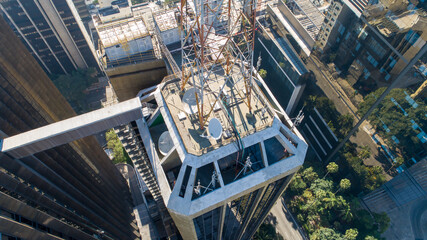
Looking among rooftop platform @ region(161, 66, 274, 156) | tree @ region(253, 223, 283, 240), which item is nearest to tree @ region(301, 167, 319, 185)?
tree @ region(253, 223, 283, 240)

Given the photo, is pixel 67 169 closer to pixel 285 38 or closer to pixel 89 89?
pixel 285 38

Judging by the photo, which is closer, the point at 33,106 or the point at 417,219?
the point at 33,106

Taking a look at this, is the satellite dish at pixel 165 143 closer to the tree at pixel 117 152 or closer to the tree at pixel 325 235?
the tree at pixel 117 152

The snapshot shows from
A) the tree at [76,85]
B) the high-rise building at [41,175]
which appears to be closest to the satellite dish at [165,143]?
the high-rise building at [41,175]

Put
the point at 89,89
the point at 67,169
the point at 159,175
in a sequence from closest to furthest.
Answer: the point at 159,175 < the point at 67,169 < the point at 89,89

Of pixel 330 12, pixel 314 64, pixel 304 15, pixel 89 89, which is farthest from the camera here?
pixel 89 89

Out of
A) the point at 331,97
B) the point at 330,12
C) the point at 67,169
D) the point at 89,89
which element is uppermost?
the point at 89,89

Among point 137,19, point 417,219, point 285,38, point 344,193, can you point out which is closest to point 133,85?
point 137,19

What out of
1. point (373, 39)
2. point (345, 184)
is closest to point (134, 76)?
point (373, 39)
